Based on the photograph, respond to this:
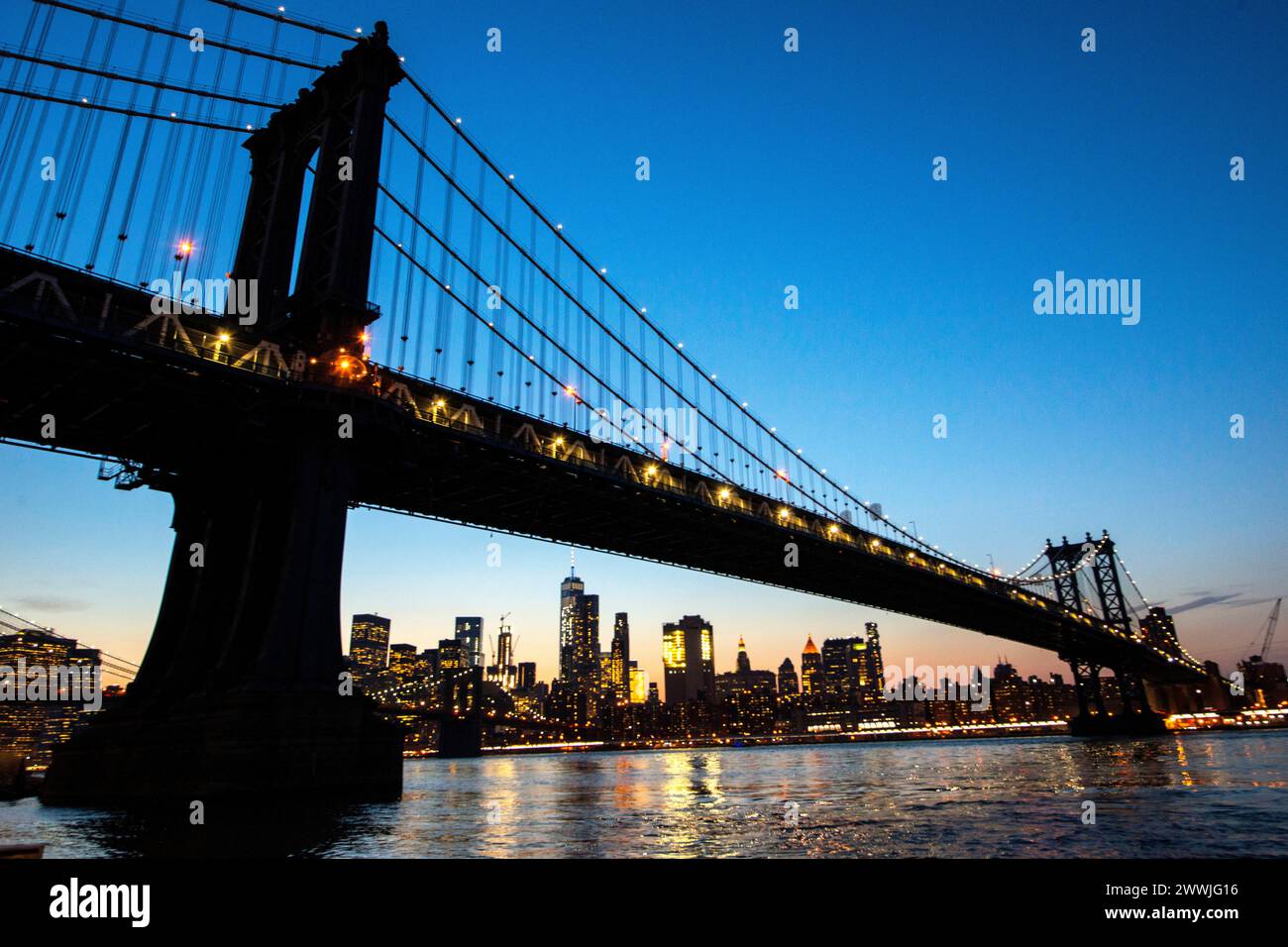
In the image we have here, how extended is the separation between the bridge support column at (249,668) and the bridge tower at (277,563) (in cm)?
6

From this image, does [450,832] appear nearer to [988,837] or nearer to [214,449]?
[988,837]

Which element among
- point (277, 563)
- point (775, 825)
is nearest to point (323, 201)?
point (277, 563)

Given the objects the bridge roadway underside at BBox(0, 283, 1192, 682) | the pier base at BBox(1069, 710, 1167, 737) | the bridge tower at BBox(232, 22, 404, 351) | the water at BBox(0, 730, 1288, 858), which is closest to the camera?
the water at BBox(0, 730, 1288, 858)

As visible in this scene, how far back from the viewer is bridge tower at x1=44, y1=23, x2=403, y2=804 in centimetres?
2700

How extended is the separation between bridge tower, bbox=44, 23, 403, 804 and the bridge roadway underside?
285mm

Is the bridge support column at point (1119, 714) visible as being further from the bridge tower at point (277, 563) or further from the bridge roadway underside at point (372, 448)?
the bridge tower at point (277, 563)

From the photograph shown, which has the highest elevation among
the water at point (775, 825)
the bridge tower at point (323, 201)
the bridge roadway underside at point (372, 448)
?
the bridge tower at point (323, 201)

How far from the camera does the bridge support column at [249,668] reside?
26453mm

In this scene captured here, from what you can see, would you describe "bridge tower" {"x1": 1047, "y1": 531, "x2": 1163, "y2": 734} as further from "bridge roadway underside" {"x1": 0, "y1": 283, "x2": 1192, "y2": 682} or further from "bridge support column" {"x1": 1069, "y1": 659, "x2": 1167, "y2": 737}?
"bridge roadway underside" {"x1": 0, "y1": 283, "x2": 1192, "y2": 682}

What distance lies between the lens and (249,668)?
28516 millimetres

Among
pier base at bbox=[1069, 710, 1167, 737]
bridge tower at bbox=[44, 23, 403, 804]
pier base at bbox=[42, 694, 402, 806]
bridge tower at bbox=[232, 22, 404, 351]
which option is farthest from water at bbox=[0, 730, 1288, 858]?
pier base at bbox=[1069, 710, 1167, 737]

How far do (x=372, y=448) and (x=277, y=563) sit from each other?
5619 millimetres

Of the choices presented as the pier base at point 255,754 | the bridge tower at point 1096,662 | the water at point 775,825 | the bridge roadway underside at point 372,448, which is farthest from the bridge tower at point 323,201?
the bridge tower at point 1096,662
